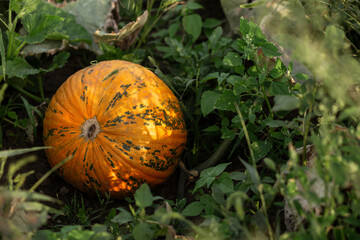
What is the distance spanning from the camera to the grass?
162cm

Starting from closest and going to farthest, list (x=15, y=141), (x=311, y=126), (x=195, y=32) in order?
(x=311, y=126) → (x=15, y=141) → (x=195, y=32)

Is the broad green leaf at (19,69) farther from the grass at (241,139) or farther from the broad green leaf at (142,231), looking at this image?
the broad green leaf at (142,231)

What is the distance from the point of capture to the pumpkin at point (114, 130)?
2484mm

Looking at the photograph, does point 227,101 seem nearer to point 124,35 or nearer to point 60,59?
point 124,35

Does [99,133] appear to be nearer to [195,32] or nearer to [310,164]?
[310,164]

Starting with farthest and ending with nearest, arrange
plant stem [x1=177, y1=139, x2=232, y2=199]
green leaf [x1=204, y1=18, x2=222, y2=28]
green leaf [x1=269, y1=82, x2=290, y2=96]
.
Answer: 1. green leaf [x1=204, y1=18, x2=222, y2=28]
2. plant stem [x1=177, y1=139, x2=232, y2=199]
3. green leaf [x1=269, y1=82, x2=290, y2=96]

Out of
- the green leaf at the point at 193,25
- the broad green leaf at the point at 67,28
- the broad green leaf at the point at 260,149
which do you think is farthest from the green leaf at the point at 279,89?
the broad green leaf at the point at 67,28

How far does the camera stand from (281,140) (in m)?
2.58

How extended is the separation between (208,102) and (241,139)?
0.43m

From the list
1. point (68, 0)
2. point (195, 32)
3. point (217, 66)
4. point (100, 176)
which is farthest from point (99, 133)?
point (68, 0)

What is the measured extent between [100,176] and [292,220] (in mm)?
1187

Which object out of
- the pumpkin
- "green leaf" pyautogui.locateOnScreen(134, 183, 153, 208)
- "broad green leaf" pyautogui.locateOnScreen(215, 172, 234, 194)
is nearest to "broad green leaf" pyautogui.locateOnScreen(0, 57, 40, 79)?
the pumpkin

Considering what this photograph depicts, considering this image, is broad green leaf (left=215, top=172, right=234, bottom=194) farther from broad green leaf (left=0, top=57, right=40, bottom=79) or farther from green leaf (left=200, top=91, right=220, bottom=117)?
broad green leaf (left=0, top=57, right=40, bottom=79)

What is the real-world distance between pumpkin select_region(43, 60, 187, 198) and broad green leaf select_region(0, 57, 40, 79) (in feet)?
1.02
